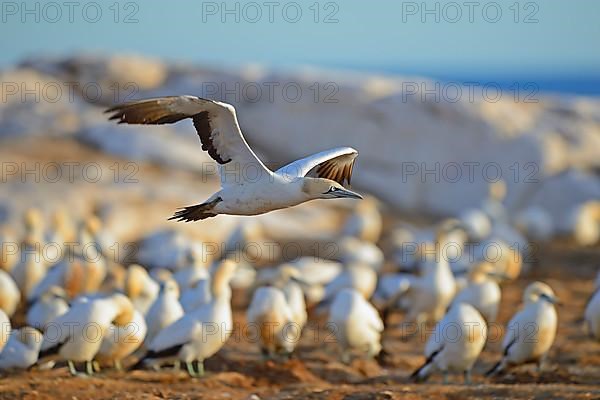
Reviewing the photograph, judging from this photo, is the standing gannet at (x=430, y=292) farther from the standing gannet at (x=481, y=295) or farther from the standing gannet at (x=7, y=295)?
the standing gannet at (x=7, y=295)

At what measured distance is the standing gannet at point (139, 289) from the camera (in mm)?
12547

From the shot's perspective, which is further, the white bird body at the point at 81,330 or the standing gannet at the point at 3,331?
the white bird body at the point at 81,330

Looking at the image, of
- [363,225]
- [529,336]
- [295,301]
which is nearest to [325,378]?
[295,301]

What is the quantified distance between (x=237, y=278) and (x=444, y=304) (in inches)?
150

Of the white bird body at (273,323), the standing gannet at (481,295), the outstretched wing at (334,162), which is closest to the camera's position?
the outstretched wing at (334,162)

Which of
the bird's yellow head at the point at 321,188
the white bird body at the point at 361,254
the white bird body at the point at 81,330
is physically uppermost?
the bird's yellow head at the point at 321,188

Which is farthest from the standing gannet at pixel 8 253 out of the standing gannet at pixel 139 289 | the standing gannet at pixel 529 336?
the standing gannet at pixel 529 336

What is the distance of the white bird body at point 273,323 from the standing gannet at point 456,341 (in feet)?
5.42

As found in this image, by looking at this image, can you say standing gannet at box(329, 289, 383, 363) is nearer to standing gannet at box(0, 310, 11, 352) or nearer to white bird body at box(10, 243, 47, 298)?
standing gannet at box(0, 310, 11, 352)

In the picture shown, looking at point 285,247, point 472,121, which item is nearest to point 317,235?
point 285,247

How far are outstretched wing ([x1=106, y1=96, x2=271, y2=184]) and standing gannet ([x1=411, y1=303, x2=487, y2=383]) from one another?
2.85 m

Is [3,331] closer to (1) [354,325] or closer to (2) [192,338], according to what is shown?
(2) [192,338]

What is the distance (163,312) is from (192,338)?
1.11 metres

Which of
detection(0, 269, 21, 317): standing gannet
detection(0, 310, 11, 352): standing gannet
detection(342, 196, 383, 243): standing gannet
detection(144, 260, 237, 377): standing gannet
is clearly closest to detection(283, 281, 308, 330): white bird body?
detection(144, 260, 237, 377): standing gannet
